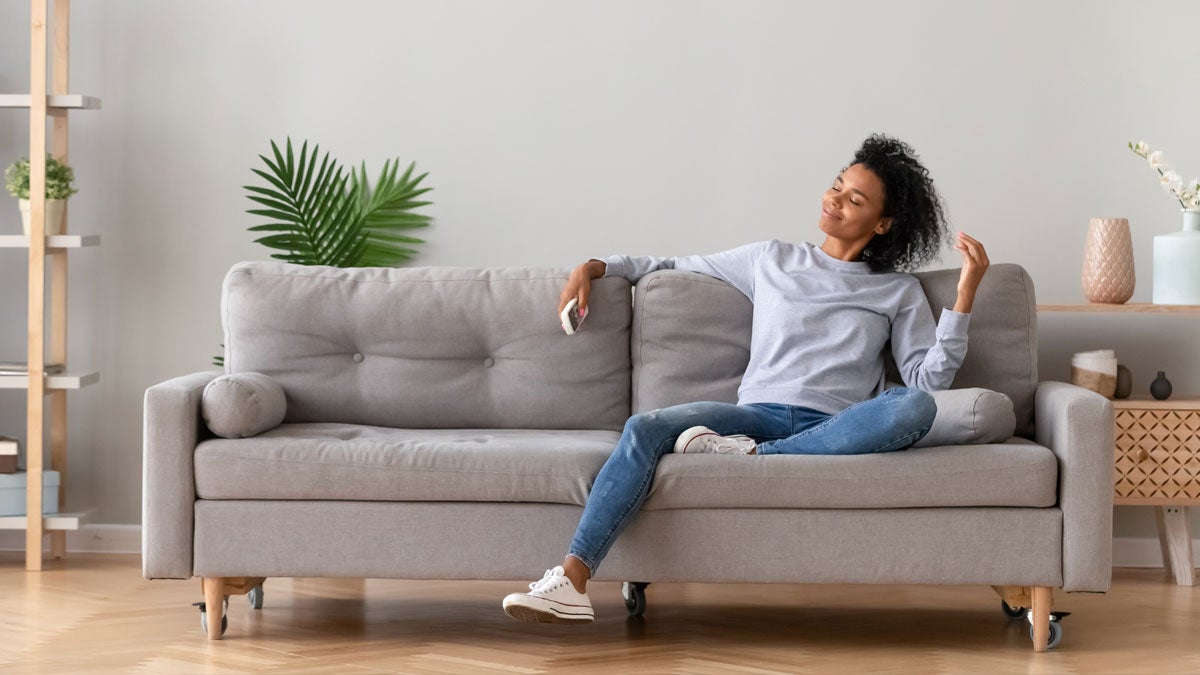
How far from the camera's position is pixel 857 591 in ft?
11.3

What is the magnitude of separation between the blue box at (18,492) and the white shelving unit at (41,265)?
2cm

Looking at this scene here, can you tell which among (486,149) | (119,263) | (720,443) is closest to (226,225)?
(119,263)

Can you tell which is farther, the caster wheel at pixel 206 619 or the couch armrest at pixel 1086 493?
the caster wheel at pixel 206 619

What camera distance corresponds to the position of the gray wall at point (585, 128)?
379cm

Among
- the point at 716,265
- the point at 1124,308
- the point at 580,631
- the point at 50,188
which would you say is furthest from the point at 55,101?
the point at 1124,308

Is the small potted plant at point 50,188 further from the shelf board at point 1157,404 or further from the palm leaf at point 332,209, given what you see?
the shelf board at point 1157,404

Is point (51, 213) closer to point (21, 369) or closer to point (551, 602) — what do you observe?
point (21, 369)

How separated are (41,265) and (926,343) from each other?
2.37 metres

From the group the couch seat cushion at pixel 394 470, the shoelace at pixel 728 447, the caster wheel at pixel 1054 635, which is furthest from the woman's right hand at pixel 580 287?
the caster wheel at pixel 1054 635

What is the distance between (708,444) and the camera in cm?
272

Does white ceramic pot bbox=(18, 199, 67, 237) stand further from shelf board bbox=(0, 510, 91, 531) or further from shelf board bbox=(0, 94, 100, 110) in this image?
shelf board bbox=(0, 510, 91, 531)

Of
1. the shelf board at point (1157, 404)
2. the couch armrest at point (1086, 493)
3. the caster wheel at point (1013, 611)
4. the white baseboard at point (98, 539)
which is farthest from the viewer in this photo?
the white baseboard at point (98, 539)

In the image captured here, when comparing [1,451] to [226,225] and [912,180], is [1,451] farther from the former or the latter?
[912,180]

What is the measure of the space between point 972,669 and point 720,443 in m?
0.67
